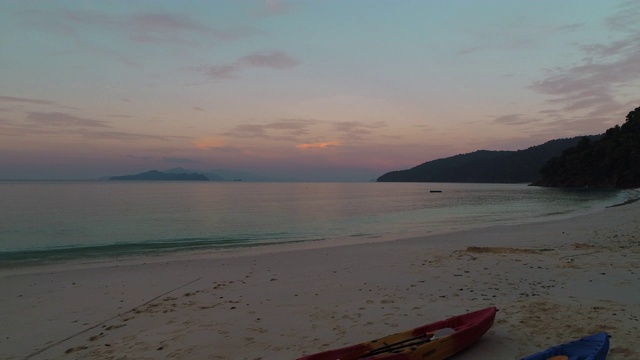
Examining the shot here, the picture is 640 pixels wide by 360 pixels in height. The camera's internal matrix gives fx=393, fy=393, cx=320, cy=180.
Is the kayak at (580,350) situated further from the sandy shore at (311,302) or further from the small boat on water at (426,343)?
the small boat on water at (426,343)

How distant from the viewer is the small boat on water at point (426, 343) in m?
5.02

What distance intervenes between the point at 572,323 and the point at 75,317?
31.5 ft

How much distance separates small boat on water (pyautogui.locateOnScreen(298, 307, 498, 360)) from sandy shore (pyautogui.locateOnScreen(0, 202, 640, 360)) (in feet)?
0.76

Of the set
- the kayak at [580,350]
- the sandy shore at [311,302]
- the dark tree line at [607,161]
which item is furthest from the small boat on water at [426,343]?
the dark tree line at [607,161]

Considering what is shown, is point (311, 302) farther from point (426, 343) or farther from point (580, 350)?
point (580, 350)

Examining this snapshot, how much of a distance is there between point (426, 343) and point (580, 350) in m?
1.92

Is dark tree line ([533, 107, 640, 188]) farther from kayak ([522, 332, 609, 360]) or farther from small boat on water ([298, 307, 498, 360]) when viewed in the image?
small boat on water ([298, 307, 498, 360])

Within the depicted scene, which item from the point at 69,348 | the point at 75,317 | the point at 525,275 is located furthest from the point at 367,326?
the point at 75,317

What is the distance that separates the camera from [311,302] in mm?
8570

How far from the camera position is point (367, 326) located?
6715mm

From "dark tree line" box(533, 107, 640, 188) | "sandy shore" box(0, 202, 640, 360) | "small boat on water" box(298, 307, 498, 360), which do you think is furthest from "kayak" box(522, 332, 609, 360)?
"dark tree line" box(533, 107, 640, 188)

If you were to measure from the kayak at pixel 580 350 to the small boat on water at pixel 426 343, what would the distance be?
921 mm

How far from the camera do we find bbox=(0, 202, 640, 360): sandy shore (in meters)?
6.18

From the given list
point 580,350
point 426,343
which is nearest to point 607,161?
point 580,350
